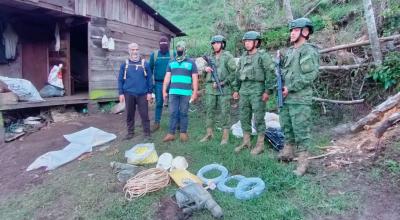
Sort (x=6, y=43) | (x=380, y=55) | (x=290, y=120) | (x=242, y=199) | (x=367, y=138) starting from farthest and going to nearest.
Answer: (x=6, y=43) → (x=380, y=55) → (x=367, y=138) → (x=290, y=120) → (x=242, y=199)

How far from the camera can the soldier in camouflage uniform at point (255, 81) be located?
4.83m

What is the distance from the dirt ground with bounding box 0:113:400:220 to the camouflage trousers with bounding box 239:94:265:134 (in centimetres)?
96

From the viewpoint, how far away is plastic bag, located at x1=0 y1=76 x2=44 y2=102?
7602 millimetres

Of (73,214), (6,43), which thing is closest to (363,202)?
(73,214)

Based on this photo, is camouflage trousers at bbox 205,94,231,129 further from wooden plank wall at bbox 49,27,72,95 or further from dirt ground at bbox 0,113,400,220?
wooden plank wall at bbox 49,27,72,95

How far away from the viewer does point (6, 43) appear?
365 inches

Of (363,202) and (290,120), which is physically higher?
(290,120)

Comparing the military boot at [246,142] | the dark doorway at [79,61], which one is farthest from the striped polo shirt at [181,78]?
the dark doorway at [79,61]

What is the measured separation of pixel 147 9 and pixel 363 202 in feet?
29.1

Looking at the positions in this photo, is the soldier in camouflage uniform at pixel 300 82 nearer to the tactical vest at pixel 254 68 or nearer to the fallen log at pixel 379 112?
the tactical vest at pixel 254 68

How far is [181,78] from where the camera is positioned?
18.3ft

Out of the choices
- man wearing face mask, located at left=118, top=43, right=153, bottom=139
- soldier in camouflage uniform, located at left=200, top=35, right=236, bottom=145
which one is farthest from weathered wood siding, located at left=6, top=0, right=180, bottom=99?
soldier in camouflage uniform, located at left=200, top=35, right=236, bottom=145

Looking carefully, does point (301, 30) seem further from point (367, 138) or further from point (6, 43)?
point (6, 43)

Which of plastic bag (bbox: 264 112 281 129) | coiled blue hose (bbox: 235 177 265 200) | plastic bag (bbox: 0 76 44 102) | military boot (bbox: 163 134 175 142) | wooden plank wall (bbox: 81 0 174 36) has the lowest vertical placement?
coiled blue hose (bbox: 235 177 265 200)
